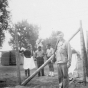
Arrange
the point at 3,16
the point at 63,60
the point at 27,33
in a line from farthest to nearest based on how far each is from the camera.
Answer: the point at 27,33
the point at 3,16
the point at 63,60

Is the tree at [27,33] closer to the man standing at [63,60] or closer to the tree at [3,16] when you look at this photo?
the tree at [3,16]

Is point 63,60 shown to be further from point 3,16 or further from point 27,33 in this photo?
point 27,33

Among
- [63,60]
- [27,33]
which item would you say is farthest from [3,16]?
[27,33]

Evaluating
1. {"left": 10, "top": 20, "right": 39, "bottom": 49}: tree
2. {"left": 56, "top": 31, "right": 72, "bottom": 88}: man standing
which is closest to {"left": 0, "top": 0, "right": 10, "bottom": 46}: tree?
{"left": 56, "top": 31, "right": 72, "bottom": 88}: man standing

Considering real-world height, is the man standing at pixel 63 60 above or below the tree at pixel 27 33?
below

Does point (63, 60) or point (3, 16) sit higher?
point (3, 16)

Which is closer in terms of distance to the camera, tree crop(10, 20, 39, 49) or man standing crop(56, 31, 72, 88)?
man standing crop(56, 31, 72, 88)

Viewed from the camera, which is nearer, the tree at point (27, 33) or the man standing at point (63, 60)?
the man standing at point (63, 60)

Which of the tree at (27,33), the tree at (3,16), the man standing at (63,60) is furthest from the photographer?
the tree at (27,33)

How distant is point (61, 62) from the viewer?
480 cm

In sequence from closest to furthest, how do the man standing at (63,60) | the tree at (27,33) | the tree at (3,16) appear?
the man standing at (63,60), the tree at (3,16), the tree at (27,33)

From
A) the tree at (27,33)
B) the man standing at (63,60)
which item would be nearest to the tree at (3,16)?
the man standing at (63,60)

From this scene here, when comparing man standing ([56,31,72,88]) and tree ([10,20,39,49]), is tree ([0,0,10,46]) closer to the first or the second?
man standing ([56,31,72,88])

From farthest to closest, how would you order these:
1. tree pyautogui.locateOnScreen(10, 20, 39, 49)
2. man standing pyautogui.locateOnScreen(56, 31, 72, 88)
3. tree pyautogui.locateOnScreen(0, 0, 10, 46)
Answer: tree pyautogui.locateOnScreen(10, 20, 39, 49), tree pyautogui.locateOnScreen(0, 0, 10, 46), man standing pyautogui.locateOnScreen(56, 31, 72, 88)
